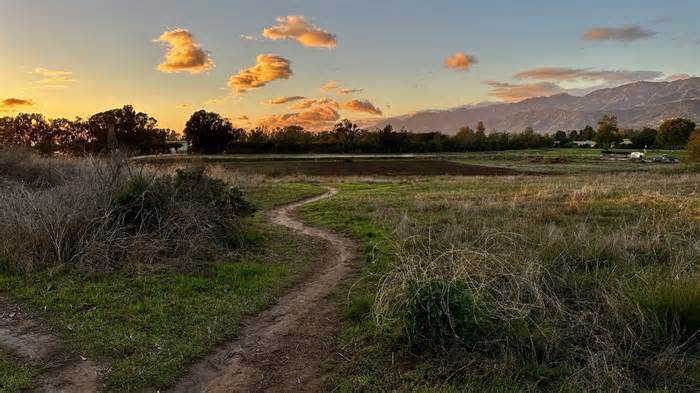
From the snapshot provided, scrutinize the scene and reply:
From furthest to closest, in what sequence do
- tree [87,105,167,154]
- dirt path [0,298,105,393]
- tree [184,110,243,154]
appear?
tree [184,110,243,154] < tree [87,105,167,154] < dirt path [0,298,105,393]

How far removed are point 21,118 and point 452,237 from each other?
8583cm

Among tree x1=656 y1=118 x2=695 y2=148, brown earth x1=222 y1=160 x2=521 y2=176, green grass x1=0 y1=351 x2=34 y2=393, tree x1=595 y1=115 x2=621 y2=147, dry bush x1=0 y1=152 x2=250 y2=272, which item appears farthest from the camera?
tree x1=595 y1=115 x2=621 y2=147

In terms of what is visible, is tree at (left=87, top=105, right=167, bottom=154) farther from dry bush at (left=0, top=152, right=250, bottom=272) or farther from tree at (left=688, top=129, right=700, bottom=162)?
tree at (left=688, top=129, right=700, bottom=162)

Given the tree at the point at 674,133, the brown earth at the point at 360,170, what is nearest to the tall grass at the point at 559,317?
the brown earth at the point at 360,170

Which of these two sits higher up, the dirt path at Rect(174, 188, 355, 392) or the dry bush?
the dry bush

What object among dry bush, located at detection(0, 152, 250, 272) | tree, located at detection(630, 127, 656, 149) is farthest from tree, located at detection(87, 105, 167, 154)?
tree, located at detection(630, 127, 656, 149)

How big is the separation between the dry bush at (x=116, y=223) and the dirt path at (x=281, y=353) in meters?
3.07

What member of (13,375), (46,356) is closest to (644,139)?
(46,356)

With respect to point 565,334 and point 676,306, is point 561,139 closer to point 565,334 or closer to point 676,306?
point 676,306

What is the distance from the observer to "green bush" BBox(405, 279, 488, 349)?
5.39 m

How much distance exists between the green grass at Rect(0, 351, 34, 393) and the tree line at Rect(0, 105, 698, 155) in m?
59.9

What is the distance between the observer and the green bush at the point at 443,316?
5.39 m

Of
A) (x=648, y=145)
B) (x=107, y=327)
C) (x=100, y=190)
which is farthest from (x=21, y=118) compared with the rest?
(x=648, y=145)

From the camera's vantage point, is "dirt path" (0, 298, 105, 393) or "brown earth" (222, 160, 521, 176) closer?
"dirt path" (0, 298, 105, 393)
